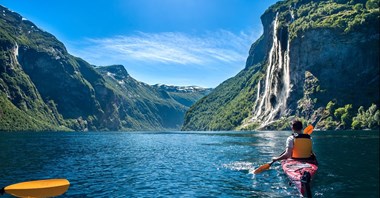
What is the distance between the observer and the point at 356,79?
176375 millimetres

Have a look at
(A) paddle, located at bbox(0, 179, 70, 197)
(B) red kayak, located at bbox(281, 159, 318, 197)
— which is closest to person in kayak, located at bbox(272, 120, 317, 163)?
(B) red kayak, located at bbox(281, 159, 318, 197)

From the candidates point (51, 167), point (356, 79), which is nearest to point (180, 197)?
point (51, 167)

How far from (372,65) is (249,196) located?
17592 centimetres

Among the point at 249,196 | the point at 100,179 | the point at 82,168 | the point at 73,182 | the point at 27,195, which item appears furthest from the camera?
the point at 82,168

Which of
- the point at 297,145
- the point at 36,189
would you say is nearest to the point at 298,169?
the point at 297,145

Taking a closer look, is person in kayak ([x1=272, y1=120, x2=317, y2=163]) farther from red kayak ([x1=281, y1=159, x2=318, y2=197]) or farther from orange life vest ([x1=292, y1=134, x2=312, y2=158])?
red kayak ([x1=281, y1=159, x2=318, y2=197])

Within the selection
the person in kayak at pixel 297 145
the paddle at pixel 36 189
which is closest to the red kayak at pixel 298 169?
the person in kayak at pixel 297 145

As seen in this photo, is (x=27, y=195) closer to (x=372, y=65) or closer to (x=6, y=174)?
(x=6, y=174)

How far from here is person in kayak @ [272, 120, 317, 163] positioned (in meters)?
22.8

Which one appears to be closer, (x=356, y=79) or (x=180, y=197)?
(x=180, y=197)

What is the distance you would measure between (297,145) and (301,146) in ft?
0.93

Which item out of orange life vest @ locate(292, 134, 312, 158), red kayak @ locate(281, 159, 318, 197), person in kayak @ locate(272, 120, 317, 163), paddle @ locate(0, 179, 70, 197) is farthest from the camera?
orange life vest @ locate(292, 134, 312, 158)

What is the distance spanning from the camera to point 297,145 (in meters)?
23.6

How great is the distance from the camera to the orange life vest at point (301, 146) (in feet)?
75.9
